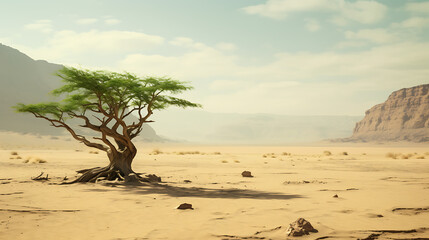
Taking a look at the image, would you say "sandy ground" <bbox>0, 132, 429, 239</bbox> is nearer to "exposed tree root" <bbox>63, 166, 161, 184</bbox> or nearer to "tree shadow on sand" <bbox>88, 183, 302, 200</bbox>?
"tree shadow on sand" <bbox>88, 183, 302, 200</bbox>

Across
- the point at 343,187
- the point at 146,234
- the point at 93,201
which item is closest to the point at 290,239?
the point at 146,234

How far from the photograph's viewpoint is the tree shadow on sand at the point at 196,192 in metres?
12.6

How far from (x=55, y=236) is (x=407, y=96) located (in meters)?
143

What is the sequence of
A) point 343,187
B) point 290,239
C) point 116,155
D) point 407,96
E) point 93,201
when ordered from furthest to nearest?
point 407,96
point 116,155
point 343,187
point 93,201
point 290,239

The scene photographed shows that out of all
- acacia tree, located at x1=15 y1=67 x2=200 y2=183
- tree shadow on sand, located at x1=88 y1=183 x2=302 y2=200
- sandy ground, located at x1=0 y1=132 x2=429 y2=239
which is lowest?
tree shadow on sand, located at x1=88 y1=183 x2=302 y2=200

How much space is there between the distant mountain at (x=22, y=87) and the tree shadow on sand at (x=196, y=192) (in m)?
93.9

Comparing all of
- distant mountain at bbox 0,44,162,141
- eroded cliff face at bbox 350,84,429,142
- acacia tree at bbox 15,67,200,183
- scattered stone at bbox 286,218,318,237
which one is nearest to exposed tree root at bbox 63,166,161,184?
acacia tree at bbox 15,67,200,183

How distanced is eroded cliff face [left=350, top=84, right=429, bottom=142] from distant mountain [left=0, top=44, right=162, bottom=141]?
262 feet

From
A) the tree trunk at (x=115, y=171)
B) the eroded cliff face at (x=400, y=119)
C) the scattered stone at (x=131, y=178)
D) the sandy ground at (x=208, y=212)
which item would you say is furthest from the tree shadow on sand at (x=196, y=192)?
the eroded cliff face at (x=400, y=119)

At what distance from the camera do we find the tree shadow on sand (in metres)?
12.6

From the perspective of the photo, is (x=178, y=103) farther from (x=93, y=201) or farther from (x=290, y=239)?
(x=290, y=239)

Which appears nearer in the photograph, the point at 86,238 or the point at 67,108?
the point at 86,238

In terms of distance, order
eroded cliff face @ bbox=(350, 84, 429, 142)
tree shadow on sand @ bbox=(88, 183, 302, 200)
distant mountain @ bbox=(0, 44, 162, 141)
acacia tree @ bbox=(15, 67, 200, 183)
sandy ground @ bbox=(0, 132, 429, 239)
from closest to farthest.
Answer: sandy ground @ bbox=(0, 132, 429, 239) < tree shadow on sand @ bbox=(88, 183, 302, 200) < acacia tree @ bbox=(15, 67, 200, 183) < distant mountain @ bbox=(0, 44, 162, 141) < eroded cliff face @ bbox=(350, 84, 429, 142)

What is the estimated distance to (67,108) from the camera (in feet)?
58.5
